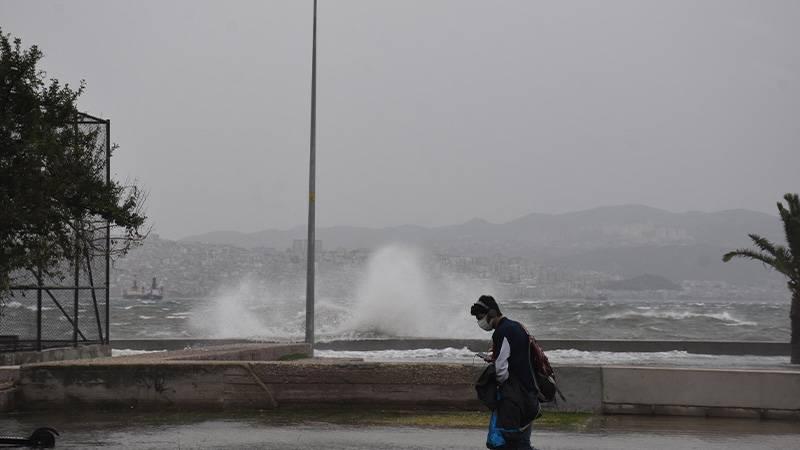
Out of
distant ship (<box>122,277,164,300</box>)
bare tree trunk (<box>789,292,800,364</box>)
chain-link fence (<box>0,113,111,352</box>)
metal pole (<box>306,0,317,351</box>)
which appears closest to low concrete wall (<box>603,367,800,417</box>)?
chain-link fence (<box>0,113,111,352</box>)

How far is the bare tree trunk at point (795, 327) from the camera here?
33.9m

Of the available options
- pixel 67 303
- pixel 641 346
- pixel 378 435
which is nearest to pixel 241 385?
pixel 378 435

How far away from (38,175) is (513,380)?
704cm

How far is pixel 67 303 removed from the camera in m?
18.7

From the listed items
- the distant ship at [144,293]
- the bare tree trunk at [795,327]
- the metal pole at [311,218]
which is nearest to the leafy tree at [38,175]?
the metal pole at [311,218]

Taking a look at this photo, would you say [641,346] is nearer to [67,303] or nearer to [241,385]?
[67,303]

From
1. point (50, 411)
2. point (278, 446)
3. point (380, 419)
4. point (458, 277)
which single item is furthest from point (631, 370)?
point (458, 277)

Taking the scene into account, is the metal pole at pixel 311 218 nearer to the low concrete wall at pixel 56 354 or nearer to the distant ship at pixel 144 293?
the low concrete wall at pixel 56 354

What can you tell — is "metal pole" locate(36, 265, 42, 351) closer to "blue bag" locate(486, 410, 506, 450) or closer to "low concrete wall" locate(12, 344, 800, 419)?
"low concrete wall" locate(12, 344, 800, 419)

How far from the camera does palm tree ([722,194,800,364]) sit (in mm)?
34969

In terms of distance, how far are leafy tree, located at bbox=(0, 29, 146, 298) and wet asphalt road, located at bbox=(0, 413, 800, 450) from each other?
221 centimetres

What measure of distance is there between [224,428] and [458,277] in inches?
3328

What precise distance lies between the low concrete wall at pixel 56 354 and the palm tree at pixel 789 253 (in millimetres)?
23230

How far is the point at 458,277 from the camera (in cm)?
9588
